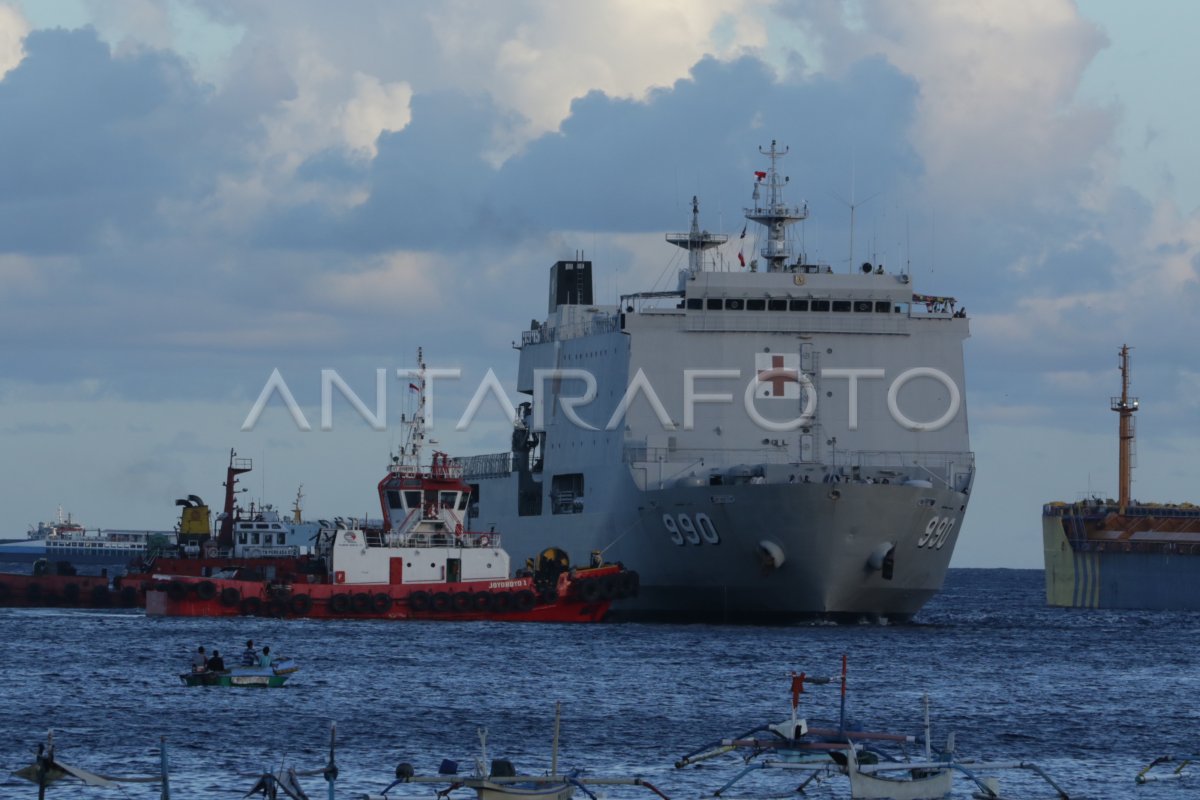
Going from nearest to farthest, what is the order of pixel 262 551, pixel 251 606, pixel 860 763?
pixel 860 763
pixel 251 606
pixel 262 551

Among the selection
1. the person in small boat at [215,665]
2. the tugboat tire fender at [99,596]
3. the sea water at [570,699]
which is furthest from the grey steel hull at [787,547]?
the tugboat tire fender at [99,596]

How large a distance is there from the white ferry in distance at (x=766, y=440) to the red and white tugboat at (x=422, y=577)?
85.0 inches

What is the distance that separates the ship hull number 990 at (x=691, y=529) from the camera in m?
66.2

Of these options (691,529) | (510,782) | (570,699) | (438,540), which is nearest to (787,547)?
(691,529)

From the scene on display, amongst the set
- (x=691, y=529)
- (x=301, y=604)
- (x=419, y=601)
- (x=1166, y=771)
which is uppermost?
(x=691, y=529)

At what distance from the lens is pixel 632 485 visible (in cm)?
6931

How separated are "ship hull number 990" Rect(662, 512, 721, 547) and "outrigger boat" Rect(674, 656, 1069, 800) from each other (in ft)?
89.1

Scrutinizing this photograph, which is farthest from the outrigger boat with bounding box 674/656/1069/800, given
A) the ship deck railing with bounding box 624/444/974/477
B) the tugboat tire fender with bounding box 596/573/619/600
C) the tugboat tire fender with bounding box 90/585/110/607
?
the tugboat tire fender with bounding box 90/585/110/607

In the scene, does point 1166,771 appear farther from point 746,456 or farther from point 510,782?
point 746,456

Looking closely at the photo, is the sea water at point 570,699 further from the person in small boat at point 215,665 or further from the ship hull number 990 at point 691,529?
the ship hull number 990 at point 691,529

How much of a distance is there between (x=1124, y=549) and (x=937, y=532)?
44.4 metres

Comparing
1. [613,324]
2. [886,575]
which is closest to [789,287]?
[613,324]

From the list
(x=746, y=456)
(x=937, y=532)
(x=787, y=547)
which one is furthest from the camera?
(x=746, y=456)

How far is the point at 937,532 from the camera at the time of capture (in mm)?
67188
